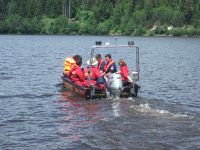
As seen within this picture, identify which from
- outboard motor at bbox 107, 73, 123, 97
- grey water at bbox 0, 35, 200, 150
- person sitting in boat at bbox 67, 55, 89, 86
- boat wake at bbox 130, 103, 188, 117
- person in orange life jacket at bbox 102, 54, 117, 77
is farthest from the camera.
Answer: person in orange life jacket at bbox 102, 54, 117, 77

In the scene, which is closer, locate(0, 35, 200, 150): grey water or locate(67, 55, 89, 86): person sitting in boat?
locate(0, 35, 200, 150): grey water

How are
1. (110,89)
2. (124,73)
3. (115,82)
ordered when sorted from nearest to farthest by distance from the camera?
1. (115,82)
2. (110,89)
3. (124,73)

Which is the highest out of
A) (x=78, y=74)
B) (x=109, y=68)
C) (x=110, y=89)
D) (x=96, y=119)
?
(x=109, y=68)

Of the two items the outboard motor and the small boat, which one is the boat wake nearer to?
the outboard motor

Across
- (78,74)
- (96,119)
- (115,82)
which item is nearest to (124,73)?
(115,82)

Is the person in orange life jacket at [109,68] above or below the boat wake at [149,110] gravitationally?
above

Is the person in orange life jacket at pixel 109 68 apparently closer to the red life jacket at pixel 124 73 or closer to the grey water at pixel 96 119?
the red life jacket at pixel 124 73

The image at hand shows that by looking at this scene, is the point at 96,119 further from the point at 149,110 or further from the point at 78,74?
the point at 78,74

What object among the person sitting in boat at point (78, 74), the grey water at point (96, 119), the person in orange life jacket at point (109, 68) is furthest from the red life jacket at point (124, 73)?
the person sitting in boat at point (78, 74)

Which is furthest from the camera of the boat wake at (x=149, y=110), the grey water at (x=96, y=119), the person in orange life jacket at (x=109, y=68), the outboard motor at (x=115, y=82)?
the person in orange life jacket at (x=109, y=68)

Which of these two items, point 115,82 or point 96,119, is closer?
point 96,119

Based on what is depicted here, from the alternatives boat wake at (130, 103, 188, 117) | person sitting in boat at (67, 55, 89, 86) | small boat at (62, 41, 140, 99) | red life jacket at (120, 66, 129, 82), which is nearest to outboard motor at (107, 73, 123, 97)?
small boat at (62, 41, 140, 99)

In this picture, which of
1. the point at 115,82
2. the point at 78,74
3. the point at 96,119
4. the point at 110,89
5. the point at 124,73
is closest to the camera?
the point at 96,119

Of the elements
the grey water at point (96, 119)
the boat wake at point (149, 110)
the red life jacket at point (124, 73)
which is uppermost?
the red life jacket at point (124, 73)
